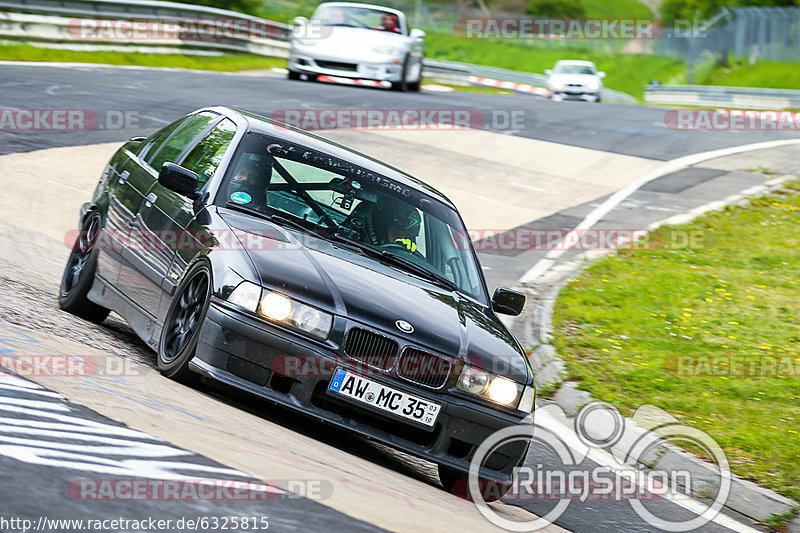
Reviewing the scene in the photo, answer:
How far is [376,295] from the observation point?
570 cm

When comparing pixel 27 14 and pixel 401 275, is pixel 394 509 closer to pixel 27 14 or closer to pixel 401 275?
A: pixel 401 275

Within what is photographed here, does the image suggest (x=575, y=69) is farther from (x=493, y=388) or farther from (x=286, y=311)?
(x=286, y=311)

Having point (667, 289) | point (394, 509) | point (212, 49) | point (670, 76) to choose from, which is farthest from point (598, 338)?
point (670, 76)

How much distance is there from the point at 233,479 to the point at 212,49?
27.4 metres

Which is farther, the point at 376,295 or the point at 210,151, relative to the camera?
the point at 210,151

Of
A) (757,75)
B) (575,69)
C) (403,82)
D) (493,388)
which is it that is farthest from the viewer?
(757,75)

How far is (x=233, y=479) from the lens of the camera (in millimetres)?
4066

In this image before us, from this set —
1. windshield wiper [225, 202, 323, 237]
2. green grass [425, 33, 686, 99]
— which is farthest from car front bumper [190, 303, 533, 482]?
green grass [425, 33, 686, 99]

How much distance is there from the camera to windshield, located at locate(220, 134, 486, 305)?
6.52 m

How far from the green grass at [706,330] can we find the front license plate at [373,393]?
2624 mm

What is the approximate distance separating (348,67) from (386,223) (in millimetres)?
18019

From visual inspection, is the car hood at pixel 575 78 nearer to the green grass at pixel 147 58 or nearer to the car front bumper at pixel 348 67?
the green grass at pixel 147 58

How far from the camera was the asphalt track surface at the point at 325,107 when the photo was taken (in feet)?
20.1

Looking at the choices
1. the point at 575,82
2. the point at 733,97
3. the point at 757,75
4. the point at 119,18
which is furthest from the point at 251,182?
the point at 757,75
